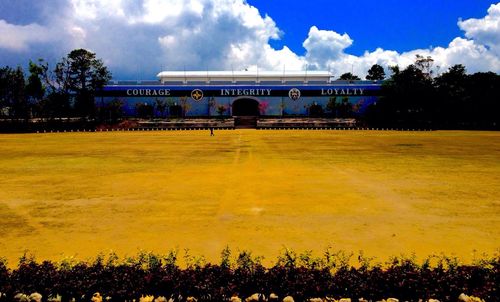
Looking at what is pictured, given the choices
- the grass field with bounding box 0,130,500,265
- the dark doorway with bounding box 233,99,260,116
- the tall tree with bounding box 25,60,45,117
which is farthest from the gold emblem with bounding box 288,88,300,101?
the grass field with bounding box 0,130,500,265

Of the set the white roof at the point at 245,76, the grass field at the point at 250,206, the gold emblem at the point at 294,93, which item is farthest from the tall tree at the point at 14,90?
the grass field at the point at 250,206

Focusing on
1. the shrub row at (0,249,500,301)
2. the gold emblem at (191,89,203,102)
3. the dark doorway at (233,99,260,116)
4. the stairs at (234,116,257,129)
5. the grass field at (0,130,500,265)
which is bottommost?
the grass field at (0,130,500,265)

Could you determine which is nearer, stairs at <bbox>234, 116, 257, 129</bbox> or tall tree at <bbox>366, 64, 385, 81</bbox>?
stairs at <bbox>234, 116, 257, 129</bbox>

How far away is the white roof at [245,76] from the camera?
323 feet

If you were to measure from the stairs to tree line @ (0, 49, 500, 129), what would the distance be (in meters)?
13.6

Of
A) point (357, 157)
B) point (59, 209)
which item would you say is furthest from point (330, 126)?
point (59, 209)

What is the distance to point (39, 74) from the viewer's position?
285 ft

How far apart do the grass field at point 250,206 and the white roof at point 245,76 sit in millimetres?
72768

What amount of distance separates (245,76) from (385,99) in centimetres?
3139

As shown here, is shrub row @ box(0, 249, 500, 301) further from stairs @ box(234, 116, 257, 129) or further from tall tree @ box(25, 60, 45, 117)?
tall tree @ box(25, 60, 45, 117)

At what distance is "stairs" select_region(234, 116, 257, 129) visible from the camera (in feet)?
262

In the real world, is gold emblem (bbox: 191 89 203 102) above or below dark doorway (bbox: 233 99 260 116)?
above

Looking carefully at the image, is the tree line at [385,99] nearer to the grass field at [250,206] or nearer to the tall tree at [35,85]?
the tall tree at [35,85]

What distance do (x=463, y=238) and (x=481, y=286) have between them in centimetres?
416
